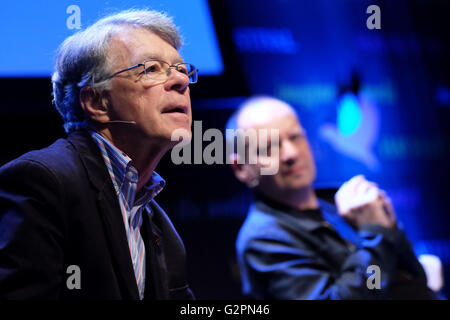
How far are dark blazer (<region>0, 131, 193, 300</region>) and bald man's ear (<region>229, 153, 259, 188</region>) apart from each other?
2.16 ft

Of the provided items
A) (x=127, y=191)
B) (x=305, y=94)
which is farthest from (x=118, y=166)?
(x=305, y=94)

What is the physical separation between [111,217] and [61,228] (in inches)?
5.1

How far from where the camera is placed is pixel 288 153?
70.6 inches

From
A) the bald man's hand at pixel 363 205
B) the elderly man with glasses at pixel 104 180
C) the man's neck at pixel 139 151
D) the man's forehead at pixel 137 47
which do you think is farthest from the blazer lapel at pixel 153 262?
the bald man's hand at pixel 363 205

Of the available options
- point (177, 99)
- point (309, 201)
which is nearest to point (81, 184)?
point (177, 99)

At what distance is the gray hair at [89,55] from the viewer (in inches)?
57.7

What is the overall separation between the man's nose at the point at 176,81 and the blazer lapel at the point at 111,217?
1.00 ft

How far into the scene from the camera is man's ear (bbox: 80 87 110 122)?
1.47 m

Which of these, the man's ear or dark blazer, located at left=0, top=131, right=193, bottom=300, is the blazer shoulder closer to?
dark blazer, located at left=0, top=131, right=193, bottom=300

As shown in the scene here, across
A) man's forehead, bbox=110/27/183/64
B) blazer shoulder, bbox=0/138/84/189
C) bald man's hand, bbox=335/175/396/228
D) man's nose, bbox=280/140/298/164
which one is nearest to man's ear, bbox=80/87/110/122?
man's forehead, bbox=110/27/183/64

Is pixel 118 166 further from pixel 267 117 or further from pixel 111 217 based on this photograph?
pixel 267 117

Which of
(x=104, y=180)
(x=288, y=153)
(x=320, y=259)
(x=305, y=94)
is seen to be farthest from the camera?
(x=305, y=94)

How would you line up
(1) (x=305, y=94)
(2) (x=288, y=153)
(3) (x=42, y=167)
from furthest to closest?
(1) (x=305, y=94), (2) (x=288, y=153), (3) (x=42, y=167)
